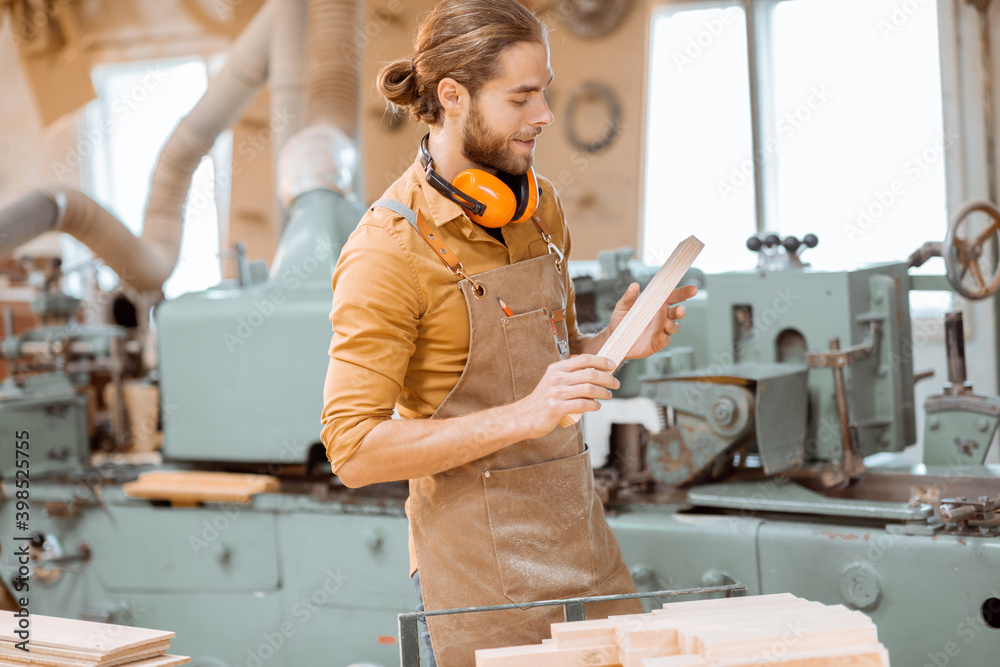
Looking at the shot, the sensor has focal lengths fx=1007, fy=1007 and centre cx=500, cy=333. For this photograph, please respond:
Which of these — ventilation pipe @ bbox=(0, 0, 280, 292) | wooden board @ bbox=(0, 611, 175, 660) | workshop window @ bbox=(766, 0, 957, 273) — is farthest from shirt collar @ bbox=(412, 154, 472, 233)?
workshop window @ bbox=(766, 0, 957, 273)

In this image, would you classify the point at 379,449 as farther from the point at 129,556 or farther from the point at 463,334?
the point at 129,556

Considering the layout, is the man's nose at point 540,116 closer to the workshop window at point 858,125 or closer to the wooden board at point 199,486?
the wooden board at point 199,486

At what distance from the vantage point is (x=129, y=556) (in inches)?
125

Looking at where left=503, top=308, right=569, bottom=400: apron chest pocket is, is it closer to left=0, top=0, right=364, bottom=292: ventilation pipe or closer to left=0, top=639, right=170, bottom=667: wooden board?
left=0, top=639, right=170, bottom=667: wooden board

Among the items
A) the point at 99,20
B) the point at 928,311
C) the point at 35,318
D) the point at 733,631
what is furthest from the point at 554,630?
the point at 99,20

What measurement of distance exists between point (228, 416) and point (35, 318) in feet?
10.5

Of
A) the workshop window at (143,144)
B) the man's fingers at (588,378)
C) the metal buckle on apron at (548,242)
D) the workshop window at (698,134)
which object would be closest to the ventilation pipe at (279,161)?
the metal buckle on apron at (548,242)

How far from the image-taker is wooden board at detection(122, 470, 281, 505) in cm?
296

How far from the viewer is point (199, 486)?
9.91 ft

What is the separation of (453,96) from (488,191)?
15cm

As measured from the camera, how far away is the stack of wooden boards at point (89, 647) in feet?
5.11

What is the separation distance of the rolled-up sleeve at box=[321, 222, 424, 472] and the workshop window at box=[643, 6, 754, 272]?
13.0 feet

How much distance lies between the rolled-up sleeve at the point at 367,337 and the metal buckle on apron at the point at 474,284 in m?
0.08

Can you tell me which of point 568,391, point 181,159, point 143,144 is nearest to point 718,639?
point 568,391
